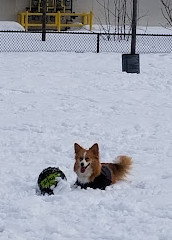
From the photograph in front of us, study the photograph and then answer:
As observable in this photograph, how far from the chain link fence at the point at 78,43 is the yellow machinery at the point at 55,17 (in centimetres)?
430

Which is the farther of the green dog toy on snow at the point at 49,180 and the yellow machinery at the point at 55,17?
the yellow machinery at the point at 55,17

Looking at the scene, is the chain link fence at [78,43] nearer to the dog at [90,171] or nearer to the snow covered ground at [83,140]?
the snow covered ground at [83,140]

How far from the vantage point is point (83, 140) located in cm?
954

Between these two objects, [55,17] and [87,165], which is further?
[55,17]

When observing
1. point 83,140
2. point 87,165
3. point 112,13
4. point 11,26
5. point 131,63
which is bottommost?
point 83,140

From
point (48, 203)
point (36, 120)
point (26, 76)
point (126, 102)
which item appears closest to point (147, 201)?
point (48, 203)

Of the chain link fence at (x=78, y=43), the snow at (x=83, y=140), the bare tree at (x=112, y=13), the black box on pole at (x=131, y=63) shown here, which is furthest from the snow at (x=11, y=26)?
the black box on pole at (x=131, y=63)

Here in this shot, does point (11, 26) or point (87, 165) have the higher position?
point (87, 165)

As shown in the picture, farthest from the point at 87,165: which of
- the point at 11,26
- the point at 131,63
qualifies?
the point at 11,26

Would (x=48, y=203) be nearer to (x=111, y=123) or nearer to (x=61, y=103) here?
(x=111, y=123)

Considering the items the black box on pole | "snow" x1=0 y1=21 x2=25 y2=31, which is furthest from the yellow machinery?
the black box on pole

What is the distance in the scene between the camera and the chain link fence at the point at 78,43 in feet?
71.7

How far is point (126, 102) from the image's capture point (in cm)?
1264

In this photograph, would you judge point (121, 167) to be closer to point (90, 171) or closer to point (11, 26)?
point (90, 171)
